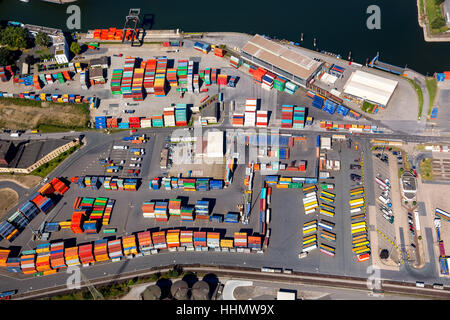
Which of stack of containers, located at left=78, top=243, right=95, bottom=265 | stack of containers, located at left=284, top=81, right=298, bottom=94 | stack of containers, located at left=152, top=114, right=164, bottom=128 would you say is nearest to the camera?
stack of containers, located at left=78, top=243, right=95, bottom=265

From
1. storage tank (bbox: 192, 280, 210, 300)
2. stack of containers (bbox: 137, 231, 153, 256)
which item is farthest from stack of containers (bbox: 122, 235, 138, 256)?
storage tank (bbox: 192, 280, 210, 300)

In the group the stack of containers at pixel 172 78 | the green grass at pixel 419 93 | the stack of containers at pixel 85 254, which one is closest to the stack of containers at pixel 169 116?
the stack of containers at pixel 172 78

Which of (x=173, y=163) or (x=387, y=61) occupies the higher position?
(x=387, y=61)

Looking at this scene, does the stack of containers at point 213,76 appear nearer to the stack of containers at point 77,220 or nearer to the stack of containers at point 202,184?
the stack of containers at point 202,184

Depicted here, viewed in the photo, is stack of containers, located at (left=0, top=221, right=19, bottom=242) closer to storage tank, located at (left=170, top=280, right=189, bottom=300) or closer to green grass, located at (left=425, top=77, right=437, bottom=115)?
storage tank, located at (left=170, top=280, right=189, bottom=300)

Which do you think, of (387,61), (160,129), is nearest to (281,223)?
(160,129)

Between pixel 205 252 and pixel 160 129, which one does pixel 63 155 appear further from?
pixel 205 252
